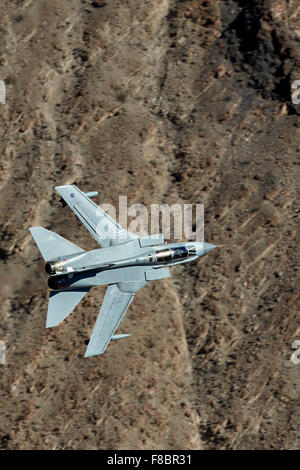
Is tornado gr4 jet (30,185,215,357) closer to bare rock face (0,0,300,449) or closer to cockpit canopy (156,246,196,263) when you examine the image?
cockpit canopy (156,246,196,263)

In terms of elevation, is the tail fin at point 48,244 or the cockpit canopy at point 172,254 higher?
the tail fin at point 48,244

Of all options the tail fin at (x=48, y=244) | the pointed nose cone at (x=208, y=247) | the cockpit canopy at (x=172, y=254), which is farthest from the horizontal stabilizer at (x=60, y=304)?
the pointed nose cone at (x=208, y=247)

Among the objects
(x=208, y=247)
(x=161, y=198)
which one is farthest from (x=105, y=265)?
(x=161, y=198)

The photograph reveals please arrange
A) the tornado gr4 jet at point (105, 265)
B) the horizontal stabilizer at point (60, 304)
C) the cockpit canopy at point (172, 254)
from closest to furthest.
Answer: the tornado gr4 jet at point (105, 265), the horizontal stabilizer at point (60, 304), the cockpit canopy at point (172, 254)

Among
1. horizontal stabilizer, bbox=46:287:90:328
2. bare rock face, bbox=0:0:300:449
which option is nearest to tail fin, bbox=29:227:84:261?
horizontal stabilizer, bbox=46:287:90:328

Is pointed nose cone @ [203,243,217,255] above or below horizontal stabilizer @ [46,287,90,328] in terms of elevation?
above

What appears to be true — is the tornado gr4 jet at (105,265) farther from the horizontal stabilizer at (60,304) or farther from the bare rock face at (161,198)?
the bare rock face at (161,198)
